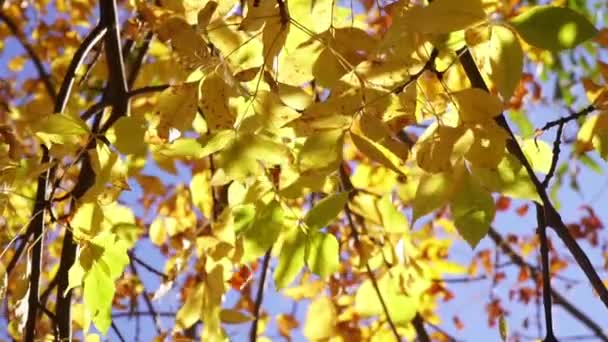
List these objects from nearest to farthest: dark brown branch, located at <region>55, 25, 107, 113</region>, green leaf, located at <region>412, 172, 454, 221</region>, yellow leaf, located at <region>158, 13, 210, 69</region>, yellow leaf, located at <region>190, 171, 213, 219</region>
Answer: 1. green leaf, located at <region>412, 172, 454, 221</region>
2. yellow leaf, located at <region>158, 13, 210, 69</region>
3. dark brown branch, located at <region>55, 25, 107, 113</region>
4. yellow leaf, located at <region>190, 171, 213, 219</region>

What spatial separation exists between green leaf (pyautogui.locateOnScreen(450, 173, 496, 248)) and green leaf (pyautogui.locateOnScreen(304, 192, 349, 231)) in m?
0.19

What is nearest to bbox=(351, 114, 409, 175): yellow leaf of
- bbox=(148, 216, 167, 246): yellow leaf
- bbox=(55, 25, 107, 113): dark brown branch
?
bbox=(55, 25, 107, 113): dark brown branch

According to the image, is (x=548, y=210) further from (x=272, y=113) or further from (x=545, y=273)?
(x=272, y=113)

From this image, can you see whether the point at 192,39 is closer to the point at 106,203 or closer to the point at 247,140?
the point at 247,140

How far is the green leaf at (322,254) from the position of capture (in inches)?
44.5

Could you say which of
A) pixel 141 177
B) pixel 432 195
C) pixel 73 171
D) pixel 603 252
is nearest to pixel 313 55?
pixel 432 195

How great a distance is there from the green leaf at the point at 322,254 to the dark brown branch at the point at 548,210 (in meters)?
0.29

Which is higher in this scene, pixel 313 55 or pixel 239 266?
pixel 313 55

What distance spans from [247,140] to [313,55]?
0.15 meters

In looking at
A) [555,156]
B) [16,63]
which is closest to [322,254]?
[555,156]

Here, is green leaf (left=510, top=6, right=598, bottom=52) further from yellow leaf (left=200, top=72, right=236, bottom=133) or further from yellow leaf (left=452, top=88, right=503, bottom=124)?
yellow leaf (left=200, top=72, right=236, bottom=133)

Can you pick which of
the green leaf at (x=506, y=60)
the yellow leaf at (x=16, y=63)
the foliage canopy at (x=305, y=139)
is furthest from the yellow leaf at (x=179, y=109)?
the yellow leaf at (x=16, y=63)

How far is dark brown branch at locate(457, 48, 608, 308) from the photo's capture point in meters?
0.97

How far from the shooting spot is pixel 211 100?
1.03m
